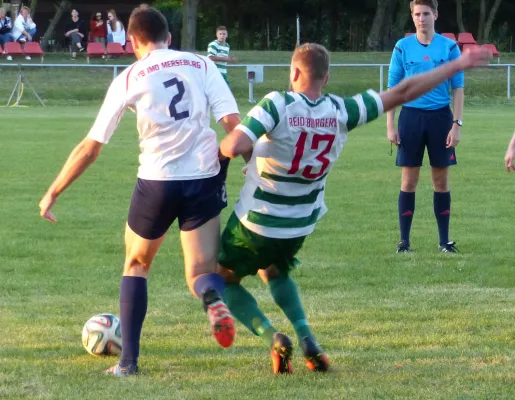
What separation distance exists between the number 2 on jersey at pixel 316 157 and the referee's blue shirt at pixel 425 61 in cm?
342

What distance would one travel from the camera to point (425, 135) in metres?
8.37

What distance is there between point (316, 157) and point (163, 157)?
2.31ft

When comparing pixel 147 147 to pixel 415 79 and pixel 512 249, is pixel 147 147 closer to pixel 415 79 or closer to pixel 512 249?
pixel 415 79

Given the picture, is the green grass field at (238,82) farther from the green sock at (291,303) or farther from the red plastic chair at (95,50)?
the green sock at (291,303)

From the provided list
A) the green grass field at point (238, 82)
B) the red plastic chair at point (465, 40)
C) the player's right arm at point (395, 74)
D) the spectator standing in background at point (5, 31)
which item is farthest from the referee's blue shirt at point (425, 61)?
the red plastic chair at point (465, 40)

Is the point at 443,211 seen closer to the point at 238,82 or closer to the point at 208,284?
the point at 208,284

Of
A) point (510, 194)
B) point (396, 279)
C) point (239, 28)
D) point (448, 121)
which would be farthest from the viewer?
point (239, 28)

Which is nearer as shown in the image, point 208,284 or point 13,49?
point 208,284

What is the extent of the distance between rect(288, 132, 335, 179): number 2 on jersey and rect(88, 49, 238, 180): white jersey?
1.33 feet

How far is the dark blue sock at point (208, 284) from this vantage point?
4.80m

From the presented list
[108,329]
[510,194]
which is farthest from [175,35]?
[108,329]

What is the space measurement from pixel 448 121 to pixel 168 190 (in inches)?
160

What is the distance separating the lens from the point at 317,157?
4828 millimetres

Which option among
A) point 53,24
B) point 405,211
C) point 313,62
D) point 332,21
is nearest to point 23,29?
point 53,24
